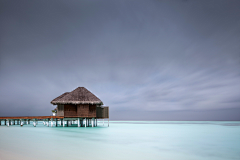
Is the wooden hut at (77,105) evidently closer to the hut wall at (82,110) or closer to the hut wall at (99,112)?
the hut wall at (82,110)

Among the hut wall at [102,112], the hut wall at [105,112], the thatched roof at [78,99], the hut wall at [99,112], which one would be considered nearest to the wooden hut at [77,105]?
the thatched roof at [78,99]

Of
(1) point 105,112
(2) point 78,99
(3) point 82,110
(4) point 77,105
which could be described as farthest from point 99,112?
(2) point 78,99

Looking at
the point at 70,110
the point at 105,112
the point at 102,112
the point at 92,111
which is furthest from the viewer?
the point at 105,112

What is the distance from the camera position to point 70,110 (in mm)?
23078

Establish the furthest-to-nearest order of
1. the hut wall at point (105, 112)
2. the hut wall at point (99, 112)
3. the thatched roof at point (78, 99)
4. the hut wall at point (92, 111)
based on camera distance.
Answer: the hut wall at point (105, 112), the hut wall at point (99, 112), the hut wall at point (92, 111), the thatched roof at point (78, 99)

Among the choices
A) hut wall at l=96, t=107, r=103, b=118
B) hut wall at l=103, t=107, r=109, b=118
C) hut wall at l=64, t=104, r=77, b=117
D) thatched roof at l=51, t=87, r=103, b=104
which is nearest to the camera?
thatched roof at l=51, t=87, r=103, b=104

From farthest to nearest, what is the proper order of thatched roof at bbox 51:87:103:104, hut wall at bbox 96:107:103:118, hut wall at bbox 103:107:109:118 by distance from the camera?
hut wall at bbox 103:107:109:118 < hut wall at bbox 96:107:103:118 < thatched roof at bbox 51:87:103:104

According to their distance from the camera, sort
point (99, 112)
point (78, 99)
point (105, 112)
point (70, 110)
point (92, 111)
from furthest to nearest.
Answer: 1. point (105, 112)
2. point (99, 112)
3. point (92, 111)
4. point (70, 110)
5. point (78, 99)

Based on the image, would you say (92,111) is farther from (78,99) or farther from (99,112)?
(78,99)

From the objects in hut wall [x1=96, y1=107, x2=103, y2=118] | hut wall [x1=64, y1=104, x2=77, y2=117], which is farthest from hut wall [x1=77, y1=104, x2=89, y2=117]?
hut wall [x1=96, y1=107, x2=103, y2=118]

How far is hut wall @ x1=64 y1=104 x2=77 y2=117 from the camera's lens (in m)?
23.0

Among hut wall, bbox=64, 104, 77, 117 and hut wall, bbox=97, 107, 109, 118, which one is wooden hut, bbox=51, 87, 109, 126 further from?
hut wall, bbox=97, 107, 109, 118

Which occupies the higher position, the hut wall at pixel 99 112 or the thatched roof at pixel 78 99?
the thatched roof at pixel 78 99

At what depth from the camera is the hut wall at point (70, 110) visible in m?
23.0
